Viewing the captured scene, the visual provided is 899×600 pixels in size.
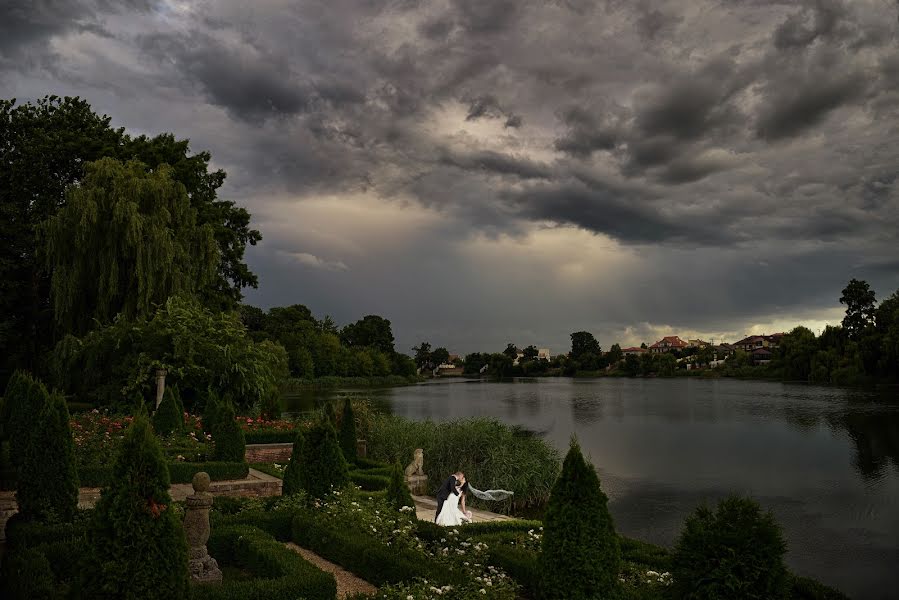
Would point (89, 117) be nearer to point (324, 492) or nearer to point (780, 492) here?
point (324, 492)

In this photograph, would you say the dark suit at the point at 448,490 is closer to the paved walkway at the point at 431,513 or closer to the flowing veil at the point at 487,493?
the flowing veil at the point at 487,493

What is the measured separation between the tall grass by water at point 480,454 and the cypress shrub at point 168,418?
6.25 meters

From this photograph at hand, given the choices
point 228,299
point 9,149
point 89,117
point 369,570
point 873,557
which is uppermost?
point 89,117

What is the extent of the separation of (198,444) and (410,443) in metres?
6.39

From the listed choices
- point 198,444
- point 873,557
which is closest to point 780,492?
point 873,557

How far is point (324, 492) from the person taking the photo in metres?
11.5

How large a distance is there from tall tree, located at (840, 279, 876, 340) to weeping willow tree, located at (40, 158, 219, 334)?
2661 inches

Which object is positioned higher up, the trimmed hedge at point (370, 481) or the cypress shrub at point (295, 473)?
the cypress shrub at point (295, 473)

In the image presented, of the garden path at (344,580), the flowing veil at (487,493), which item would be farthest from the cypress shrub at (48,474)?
the flowing veil at (487,493)

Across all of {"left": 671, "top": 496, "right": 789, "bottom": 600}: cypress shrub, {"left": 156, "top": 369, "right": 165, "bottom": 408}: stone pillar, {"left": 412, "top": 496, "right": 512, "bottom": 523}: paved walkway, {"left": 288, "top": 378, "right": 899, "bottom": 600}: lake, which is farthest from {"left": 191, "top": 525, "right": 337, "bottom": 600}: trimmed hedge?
{"left": 156, "top": 369, "right": 165, "bottom": 408}: stone pillar

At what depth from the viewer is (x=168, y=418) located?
1914cm

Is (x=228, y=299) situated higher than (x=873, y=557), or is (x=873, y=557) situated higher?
(x=228, y=299)

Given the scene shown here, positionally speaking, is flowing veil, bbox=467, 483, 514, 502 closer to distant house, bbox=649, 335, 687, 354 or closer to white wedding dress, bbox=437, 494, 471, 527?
white wedding dress, bbox=437, 494, 471, 527

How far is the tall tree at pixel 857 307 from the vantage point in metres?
69.1
